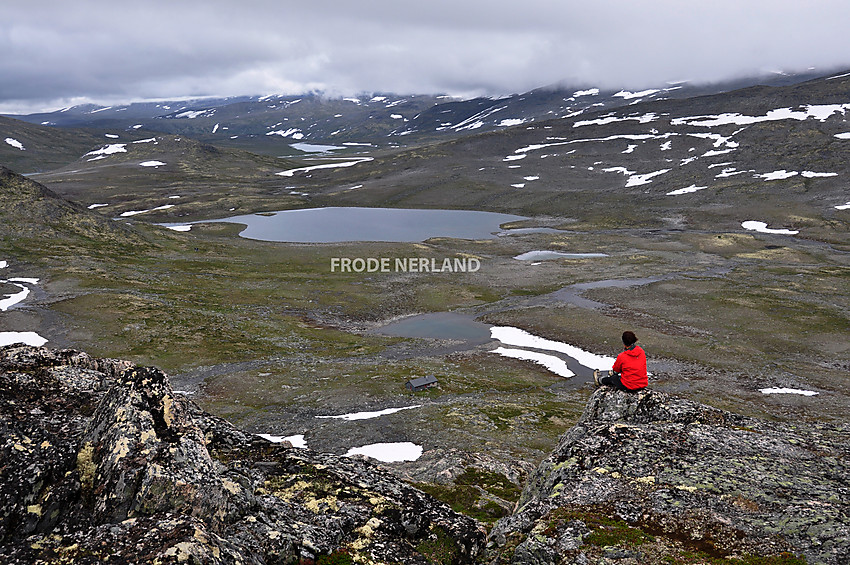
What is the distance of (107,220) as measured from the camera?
114m

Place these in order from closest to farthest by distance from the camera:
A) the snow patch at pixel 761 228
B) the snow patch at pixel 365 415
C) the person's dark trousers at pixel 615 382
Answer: the person's dark trousers at pixel 615 382, the snow patch at pixel 365 415, the snow patch at pixel 761 228

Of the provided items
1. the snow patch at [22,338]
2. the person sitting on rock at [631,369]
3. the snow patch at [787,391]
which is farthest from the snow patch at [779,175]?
the snow patch at [22,338]

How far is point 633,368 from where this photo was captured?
1820cm

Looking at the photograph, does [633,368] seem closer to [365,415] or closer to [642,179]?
[365,415]

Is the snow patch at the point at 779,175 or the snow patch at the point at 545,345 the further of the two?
the snow patch at the point at 779,175

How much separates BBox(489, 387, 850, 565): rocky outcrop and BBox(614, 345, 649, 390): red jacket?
603 mm

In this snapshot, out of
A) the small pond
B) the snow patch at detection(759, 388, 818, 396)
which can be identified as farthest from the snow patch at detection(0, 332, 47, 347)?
the small pond

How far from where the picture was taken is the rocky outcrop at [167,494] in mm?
9125

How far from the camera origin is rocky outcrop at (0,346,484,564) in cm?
912

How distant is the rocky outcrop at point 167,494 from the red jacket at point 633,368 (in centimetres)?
870

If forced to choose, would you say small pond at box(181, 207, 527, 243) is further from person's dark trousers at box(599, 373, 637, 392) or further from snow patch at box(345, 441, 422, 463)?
person's dark trousers at box(599, 373, 637, 392)

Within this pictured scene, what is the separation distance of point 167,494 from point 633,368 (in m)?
15.5

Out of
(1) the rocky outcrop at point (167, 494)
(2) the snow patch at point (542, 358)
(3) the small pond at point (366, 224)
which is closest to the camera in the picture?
(1) the rocky outcrop at point (167, 494)

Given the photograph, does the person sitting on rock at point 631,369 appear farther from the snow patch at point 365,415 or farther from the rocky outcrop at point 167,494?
the snow patch at point 365,415
